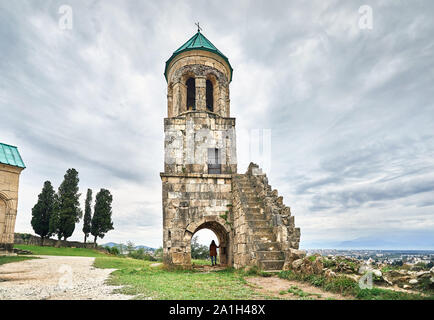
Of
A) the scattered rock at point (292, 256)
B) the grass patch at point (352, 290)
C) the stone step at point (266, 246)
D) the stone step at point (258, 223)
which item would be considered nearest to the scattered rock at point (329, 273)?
the grass patch at point (352, 290)

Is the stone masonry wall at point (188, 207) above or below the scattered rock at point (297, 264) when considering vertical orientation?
above

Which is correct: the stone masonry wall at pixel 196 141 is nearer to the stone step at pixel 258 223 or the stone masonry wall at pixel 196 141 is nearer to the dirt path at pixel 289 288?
the stone step at pixel 258 223

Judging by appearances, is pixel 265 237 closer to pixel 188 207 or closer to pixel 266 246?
pixel 266 246

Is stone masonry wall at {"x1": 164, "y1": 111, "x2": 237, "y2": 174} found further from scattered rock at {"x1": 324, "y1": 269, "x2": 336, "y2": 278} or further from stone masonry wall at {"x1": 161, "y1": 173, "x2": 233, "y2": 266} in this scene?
scattered rock at {"x1": 324, "y1": 269, "x2": 336, "y2": 278}

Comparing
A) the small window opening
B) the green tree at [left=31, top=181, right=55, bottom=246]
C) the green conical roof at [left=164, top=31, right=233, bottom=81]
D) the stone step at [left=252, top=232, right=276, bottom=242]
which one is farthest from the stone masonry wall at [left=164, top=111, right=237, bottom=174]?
the green tree at [left=31, top=181, right=55, bottom=246]

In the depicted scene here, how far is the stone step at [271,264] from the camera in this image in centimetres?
782

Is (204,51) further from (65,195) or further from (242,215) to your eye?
(65,195)

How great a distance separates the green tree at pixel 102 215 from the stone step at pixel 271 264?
28540mm

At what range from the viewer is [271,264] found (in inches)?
310

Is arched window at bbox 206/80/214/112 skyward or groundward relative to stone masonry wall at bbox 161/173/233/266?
skyward

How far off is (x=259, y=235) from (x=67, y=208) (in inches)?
1019

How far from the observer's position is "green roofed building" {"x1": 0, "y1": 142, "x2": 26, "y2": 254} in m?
15.5

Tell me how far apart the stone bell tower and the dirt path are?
4.24ft
